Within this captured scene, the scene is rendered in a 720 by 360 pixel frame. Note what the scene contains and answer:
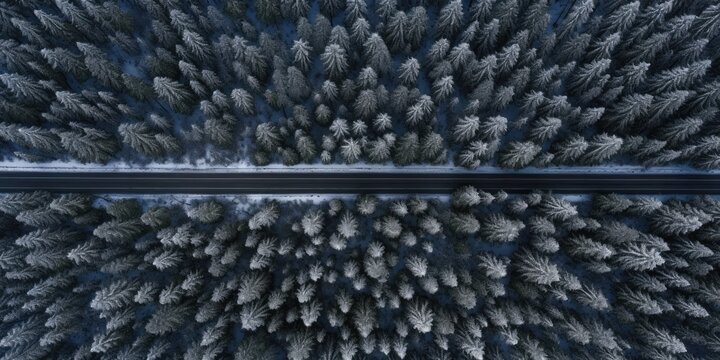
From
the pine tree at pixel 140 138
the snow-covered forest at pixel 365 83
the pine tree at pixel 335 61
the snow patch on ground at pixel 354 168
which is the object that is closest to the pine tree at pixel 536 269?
the snow patch on ground at pixel 354 168

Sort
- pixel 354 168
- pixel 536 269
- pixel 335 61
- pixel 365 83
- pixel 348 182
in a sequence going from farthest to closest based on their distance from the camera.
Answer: pixel 354 168, pixel 348 182, pixel 365 83, pixel 335 61, pixel 536 269

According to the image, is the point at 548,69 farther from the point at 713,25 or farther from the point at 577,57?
the point at 713,25

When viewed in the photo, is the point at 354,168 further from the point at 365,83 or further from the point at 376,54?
the point at 376,54

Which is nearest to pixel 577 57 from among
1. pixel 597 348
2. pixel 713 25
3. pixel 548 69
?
pixel 548 69

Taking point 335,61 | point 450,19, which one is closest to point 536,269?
point 450,19

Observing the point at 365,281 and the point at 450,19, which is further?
the point at 450,19

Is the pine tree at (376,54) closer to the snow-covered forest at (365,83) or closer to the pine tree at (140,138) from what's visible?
the snow-covered forest at (365,83)
